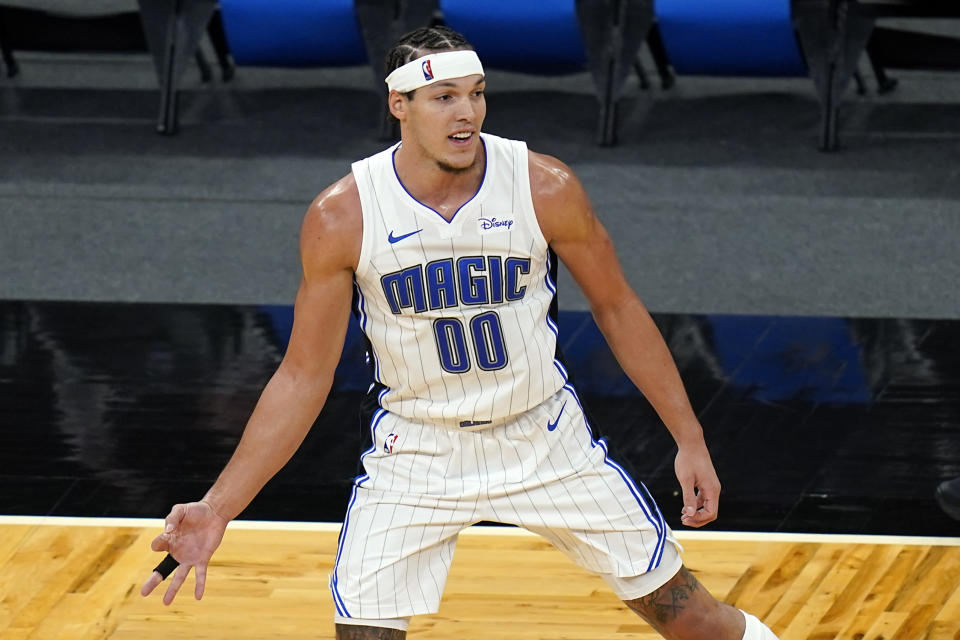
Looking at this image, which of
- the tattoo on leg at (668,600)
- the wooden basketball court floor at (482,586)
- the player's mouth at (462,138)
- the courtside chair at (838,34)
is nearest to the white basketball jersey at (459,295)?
the player's mouth at (462,138)

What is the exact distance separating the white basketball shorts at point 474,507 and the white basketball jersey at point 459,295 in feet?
0.18

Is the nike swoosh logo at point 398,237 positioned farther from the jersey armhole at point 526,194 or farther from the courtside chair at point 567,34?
the courtside chair at point 567,34

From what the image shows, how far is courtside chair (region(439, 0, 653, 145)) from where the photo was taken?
22.4 feet

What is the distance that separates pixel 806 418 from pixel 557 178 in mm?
2255

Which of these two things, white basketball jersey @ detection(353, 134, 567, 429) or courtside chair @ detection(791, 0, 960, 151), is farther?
courtside chair @ detection(791, 0, 960, 151)

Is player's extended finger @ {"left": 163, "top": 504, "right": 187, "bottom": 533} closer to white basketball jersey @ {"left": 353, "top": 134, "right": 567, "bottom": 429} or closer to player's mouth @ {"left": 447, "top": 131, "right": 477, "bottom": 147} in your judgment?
white basketball jersey @ {"left": 353, "top": 134, "right": 567, "bottom": 429}

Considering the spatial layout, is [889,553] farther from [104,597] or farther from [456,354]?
[104,597]

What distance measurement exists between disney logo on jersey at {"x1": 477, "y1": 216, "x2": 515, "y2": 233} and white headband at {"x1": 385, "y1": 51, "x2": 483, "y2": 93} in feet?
0.81

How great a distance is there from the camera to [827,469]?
14.1ft

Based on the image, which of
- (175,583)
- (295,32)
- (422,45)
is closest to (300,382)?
(175,583)

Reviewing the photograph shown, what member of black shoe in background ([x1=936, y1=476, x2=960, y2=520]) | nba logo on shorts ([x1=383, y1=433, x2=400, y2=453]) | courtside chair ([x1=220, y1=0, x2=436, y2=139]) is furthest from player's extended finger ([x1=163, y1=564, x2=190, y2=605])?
courtside chair ([x1=220, y1=0, x2=436, y2=139])

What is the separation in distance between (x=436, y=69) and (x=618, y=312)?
539 mm

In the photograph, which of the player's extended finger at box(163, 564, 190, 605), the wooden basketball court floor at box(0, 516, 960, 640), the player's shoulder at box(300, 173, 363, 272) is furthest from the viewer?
the wooden basketball court floor at box(0, 516, 960, 640)

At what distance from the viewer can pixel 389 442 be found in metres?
2.68
